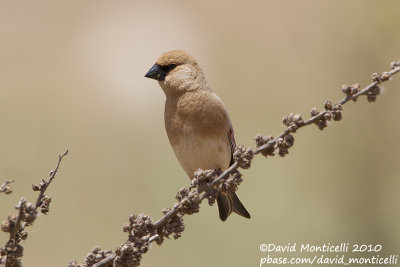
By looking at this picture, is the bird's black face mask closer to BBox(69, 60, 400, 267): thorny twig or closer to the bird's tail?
the bird's tail

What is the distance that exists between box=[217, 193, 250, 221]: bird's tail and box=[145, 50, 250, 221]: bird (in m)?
0.20

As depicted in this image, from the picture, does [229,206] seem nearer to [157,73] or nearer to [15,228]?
[157,73]

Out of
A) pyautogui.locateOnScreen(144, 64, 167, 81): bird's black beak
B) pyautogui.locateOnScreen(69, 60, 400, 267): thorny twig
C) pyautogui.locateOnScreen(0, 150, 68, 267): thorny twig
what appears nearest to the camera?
pyautogui.locateOnScreen(0, 150, 68, 267): thorny twig

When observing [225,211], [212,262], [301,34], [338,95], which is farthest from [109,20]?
[225,211]

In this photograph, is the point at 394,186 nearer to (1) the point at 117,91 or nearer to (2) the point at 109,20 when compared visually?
(1) the point at 117,91

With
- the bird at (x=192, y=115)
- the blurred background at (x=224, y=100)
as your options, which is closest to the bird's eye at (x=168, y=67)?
the bird at (x=192, y=115)

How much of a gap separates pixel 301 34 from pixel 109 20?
2.79m

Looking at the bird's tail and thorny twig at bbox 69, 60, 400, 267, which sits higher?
the bird's tail

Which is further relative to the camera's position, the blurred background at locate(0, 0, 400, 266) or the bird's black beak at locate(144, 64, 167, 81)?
the blurred background at locate(0, 0, 400, 266)

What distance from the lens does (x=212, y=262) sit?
485 cm

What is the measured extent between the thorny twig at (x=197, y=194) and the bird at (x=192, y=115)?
81 centimetres

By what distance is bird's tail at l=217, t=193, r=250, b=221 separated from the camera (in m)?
3.19

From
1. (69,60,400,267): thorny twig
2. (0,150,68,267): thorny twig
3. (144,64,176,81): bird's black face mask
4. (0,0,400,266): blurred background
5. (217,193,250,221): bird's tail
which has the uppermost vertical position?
(0,0,400,266): blurred background

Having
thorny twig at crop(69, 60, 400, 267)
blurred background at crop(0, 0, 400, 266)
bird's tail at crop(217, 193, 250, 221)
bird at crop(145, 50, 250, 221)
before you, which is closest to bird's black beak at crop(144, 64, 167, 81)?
bird at crop(145, 50, 250, 221)
